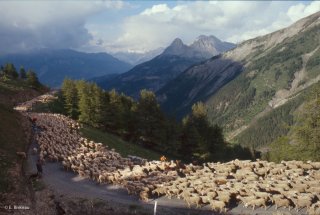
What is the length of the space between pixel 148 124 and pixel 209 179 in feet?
177

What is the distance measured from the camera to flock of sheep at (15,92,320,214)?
3441 cm

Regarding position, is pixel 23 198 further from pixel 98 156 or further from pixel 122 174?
pixel 98 156

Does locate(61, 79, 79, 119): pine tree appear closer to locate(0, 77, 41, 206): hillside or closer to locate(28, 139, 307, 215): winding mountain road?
locate(0, 77, 41, 206): hillside

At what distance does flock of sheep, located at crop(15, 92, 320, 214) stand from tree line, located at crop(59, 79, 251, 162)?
36.6 metres

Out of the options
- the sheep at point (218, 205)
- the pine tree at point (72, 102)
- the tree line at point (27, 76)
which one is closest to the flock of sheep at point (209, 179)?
the sheep at point (218, 205)

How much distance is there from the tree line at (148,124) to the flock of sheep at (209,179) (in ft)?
120

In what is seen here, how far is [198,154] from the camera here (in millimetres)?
95188

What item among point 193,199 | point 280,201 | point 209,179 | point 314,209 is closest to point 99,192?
point 193,199

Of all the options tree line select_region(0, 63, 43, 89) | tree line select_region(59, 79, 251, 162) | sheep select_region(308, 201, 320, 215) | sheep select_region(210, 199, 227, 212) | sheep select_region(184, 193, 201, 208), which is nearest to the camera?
sheep select_region(308, 201, 320, 215)

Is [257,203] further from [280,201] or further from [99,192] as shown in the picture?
[99,192]

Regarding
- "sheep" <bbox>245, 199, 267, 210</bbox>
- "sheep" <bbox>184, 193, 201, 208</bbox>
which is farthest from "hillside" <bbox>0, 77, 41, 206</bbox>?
"sheep" <bbox>245, 199, 267, 210</bbox>

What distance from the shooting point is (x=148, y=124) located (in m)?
94.3

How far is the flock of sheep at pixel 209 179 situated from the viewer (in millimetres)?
Answer: 34406

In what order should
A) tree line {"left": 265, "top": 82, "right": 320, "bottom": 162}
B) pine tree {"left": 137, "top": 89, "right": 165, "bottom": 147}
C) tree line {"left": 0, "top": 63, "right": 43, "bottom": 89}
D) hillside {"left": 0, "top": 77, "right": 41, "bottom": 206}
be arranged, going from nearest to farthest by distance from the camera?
hillside {"left": 0, "top": 77, "right": 41, "bottom": 206}, tree line {"left": 265, "top": 82, "right": 320, "bottom": 162}, pine tree {"left": 137, "top": 89, "right": 165, "bottom": 147}, tree line {"left": 0, "top": 63, "right": 43, "bottom": 89}
